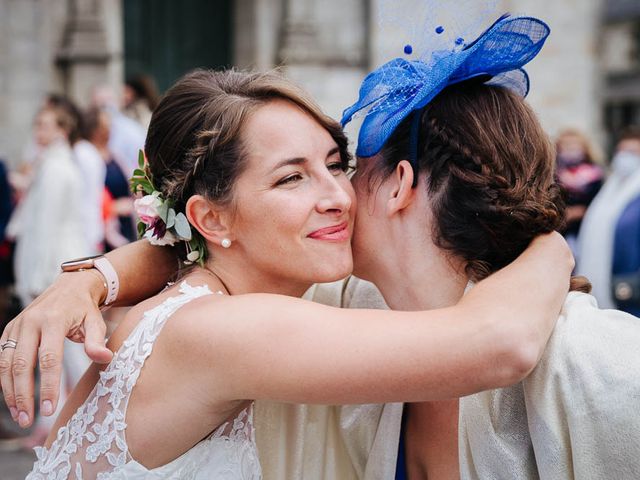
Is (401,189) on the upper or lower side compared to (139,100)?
upper

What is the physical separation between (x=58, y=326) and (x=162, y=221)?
1.49ft

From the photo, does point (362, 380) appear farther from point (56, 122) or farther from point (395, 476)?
point (56, 122)

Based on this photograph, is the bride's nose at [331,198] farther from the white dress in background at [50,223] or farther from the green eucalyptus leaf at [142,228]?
the white dress in background at [50,223]

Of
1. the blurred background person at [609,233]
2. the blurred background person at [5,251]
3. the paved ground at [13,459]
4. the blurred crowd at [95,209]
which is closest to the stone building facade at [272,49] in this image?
the blurred crowd at [95,209]

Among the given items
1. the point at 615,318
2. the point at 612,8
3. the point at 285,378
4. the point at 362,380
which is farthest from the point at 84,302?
the point at 612,8

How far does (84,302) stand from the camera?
7.82ft

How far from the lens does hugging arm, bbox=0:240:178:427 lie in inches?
85.1

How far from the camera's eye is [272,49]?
40.1 feet

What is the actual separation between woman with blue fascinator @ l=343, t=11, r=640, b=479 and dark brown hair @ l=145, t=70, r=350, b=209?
0.22 m

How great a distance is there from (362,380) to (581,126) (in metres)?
12.2

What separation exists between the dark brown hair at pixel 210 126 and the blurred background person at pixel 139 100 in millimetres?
6331

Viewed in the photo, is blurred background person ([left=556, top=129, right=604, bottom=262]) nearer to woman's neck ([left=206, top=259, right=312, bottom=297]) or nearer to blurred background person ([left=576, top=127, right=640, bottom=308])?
blurred background person ([left=576, top=127, right=640, bottom=308])

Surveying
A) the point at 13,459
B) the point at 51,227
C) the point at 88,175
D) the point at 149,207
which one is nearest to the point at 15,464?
the point at 13,459

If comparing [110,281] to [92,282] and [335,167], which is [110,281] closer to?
[92,282]
